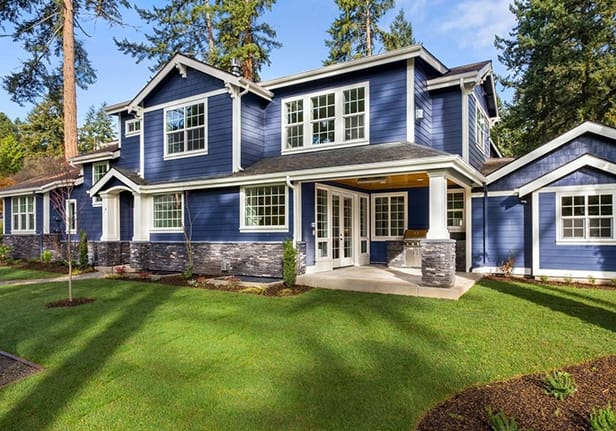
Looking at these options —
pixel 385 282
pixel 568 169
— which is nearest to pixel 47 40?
pixel 385 282

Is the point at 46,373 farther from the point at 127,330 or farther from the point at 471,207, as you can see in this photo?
the point at 471,207

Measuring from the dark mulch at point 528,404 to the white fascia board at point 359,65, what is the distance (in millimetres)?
8416

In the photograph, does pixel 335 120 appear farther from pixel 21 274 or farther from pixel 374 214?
pixel 21 274

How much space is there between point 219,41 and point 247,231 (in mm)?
15743

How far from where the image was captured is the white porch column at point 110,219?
13.4 m

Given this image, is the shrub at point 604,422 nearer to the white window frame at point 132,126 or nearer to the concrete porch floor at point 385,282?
the concrete porch floor at point 385,282

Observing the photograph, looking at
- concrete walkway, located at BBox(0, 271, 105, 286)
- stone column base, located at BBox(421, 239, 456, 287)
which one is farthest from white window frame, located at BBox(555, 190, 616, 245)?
concrete walkway, located at BBox(0, 271, 105, 286)

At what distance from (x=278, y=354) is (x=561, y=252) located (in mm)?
8322

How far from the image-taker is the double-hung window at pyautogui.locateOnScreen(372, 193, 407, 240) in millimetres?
12312

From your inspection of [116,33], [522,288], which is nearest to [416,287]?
[522,288]

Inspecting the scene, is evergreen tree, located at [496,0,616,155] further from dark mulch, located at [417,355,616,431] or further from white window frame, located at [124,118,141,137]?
white window frame, located at [124,118,141,137]

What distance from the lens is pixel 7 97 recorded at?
20844 millimetres

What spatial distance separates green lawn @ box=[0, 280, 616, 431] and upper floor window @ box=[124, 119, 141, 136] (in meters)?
8.28

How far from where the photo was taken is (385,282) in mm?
8336
